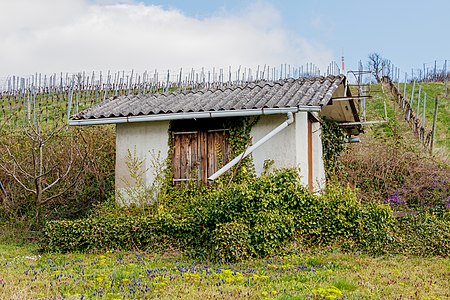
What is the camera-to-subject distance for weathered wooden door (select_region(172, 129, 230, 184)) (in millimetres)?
12242

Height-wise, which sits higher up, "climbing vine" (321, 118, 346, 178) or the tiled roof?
the tiled roof

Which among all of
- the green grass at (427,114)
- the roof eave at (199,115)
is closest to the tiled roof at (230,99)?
the roof eave at (199,115)

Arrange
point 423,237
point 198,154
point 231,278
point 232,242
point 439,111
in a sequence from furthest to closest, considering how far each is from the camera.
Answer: point 439,111 → point 198,154 → point 423,237 → point 232,242 → point 231,278

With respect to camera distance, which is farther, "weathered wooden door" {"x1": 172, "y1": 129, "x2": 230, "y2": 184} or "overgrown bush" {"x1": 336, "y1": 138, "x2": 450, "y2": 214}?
"overgrown bush" {"x1": 336, "y1": 138, "x2": 450, "y2": 214}

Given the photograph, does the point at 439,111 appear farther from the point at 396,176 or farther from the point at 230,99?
the point at 230,99

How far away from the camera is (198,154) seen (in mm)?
12430

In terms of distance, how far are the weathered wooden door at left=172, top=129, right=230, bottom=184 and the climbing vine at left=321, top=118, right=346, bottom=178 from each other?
334 cm

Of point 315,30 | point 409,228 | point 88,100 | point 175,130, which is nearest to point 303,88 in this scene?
point 315,30

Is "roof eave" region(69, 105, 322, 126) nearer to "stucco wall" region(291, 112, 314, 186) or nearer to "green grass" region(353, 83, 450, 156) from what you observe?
"stucco wall" region(291, 112, 314, 186)

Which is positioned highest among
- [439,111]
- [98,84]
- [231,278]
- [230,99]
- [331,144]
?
[98,84]

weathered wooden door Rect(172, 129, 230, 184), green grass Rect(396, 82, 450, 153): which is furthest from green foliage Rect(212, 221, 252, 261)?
green grass Rect(396, 82, 450, 153)

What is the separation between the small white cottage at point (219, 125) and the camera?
11586 mm

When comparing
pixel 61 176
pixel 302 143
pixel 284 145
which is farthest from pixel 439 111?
pixel 61 176

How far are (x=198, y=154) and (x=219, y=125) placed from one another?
0.84 m
